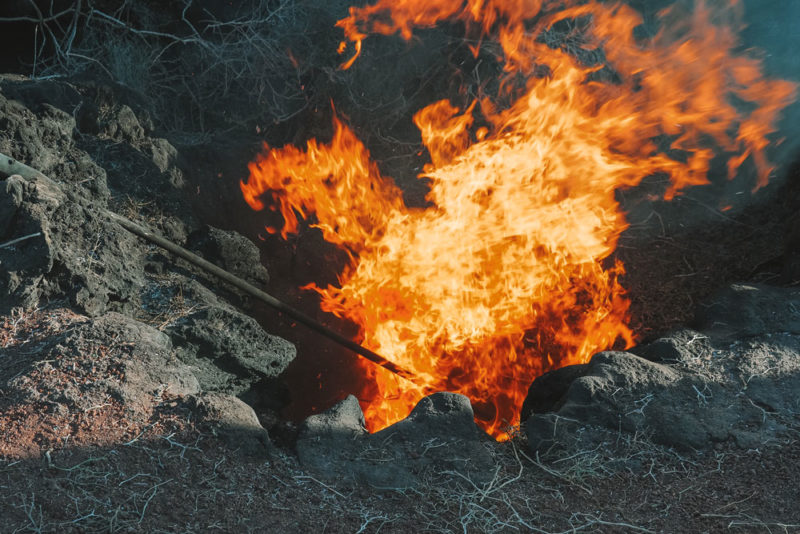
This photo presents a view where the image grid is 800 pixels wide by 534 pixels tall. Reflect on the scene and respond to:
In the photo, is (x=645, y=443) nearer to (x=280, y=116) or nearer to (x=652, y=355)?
(x=652, y=355)

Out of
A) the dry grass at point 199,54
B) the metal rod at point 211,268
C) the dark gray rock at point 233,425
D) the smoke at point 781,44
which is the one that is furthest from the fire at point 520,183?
the dark gray rock at point 233,425

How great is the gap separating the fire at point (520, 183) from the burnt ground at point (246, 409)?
88cm

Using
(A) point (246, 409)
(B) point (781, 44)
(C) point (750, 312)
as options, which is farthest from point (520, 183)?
(A) point (246, 409)

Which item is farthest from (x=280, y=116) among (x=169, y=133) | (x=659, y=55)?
(x=659, y=55)

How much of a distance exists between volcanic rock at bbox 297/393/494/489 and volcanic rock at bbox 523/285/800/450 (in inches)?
15.3

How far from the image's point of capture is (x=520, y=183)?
6.25 metres

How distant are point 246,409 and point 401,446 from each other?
2.87 ft

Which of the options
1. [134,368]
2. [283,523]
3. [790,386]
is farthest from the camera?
[790,386]

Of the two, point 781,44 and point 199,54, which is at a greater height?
point 199,54

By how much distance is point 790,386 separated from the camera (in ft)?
12.5

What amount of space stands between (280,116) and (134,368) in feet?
14.7

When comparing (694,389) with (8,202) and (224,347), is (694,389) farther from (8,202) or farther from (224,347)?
(8,202)

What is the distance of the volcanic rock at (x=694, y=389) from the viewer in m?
3.53

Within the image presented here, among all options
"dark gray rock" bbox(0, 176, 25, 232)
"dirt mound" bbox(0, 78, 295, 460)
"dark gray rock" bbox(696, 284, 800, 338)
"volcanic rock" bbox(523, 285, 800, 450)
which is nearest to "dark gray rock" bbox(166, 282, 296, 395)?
"dirt mound" bbox(0, 78, 295, 460)
